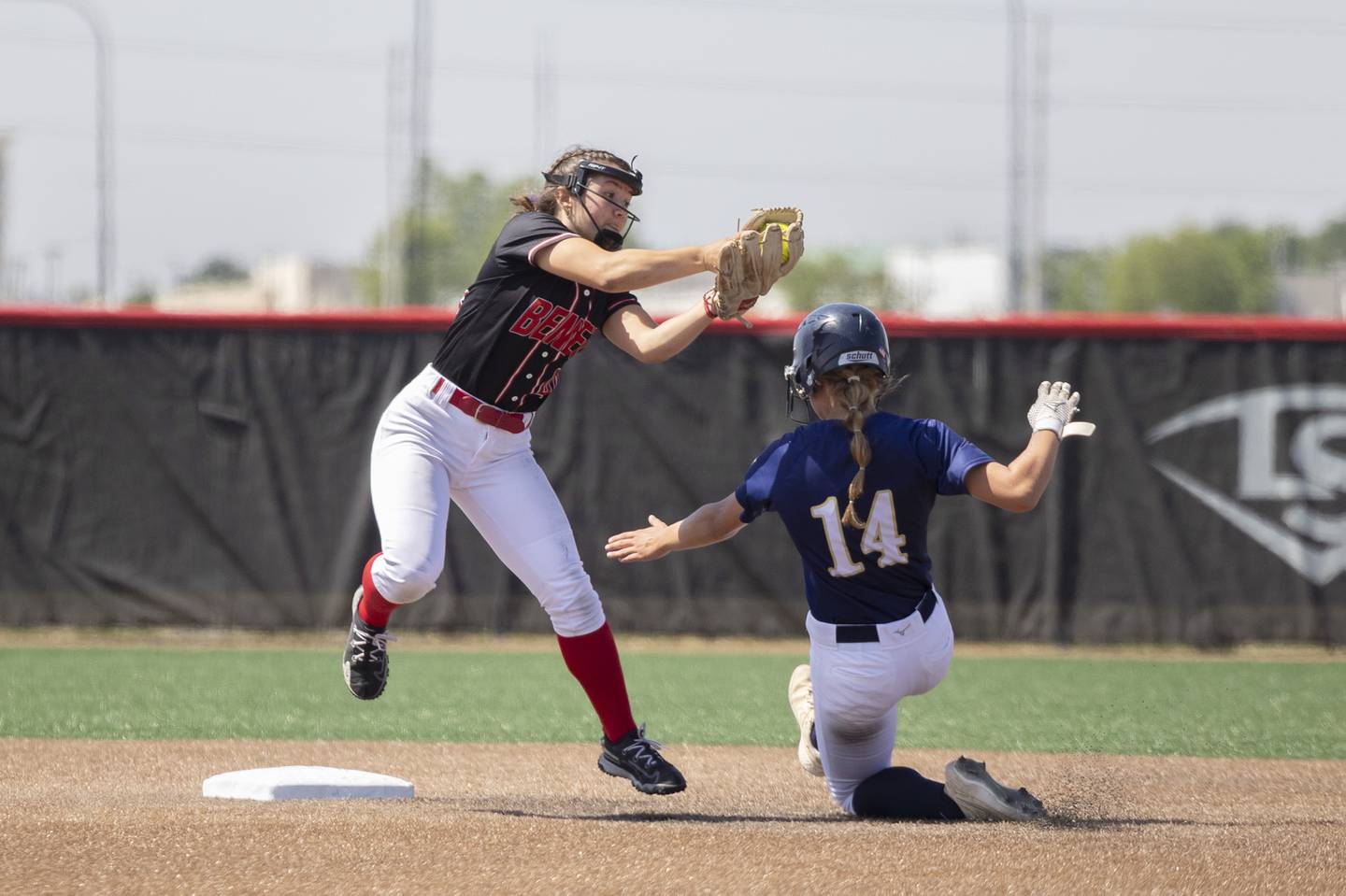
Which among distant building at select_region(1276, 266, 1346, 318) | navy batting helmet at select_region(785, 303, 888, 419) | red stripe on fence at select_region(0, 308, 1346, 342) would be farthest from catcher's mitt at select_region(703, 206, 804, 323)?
distant building at select_region(1276, 266, 1346, 318)

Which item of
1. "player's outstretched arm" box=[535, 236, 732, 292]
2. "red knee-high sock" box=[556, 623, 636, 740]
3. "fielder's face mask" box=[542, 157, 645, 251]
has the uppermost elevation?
"fielder's face mask" box=[542, 157, 645, 251]

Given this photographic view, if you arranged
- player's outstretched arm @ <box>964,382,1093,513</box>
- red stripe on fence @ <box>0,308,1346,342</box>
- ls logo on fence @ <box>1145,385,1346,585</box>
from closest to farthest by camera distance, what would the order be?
player's outstretched arm @ <box>964,382,1093,513</box> → ls logo on fence @ <box>1145,385,1346,585</box> → red stripe on fence @ <box>0,308,1346,342</box>

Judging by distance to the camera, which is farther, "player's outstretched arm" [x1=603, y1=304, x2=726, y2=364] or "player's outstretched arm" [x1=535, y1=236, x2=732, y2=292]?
"player's outstretched arm" [x1=603, y1=304, x2=726, y2=364]

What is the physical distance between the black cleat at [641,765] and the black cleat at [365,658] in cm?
74

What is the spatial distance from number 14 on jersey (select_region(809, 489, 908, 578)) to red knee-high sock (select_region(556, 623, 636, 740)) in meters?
0.94

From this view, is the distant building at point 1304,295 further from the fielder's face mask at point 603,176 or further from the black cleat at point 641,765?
the black cleat at point 641,765

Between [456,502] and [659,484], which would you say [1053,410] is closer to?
[456,502]

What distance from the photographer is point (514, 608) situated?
33.9ft

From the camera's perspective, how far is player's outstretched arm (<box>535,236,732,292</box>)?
14.1 ft

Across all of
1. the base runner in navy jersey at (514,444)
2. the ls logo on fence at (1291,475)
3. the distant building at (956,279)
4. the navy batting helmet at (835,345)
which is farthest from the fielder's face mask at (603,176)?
the distant building at (956,279)

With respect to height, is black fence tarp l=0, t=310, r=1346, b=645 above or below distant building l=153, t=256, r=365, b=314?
below

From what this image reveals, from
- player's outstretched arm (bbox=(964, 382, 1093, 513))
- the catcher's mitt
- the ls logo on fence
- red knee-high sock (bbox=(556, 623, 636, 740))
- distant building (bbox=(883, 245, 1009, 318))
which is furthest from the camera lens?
distant building (bbox=(883, 245, 1009, 318))

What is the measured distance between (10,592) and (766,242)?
7.66 metres

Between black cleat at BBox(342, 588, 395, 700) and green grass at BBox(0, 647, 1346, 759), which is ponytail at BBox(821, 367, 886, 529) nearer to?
black cleat at BBox(342, 588, 395, 700)
